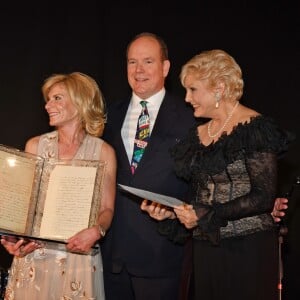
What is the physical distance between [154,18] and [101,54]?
0.48 m

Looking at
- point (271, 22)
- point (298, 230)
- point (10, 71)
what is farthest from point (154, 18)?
point (298, 230)

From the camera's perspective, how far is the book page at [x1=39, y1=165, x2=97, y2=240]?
2801 millimetres

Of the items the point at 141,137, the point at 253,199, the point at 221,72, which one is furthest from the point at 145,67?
the point at 253,199

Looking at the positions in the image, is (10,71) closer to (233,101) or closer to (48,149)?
(48,149)

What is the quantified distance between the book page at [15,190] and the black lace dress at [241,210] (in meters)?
0.82

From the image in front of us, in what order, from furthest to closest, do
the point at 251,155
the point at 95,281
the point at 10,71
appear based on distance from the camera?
1. the point at 10,71
2. the point at 95,281
3. the point at 251,155

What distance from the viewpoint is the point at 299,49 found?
4.20m

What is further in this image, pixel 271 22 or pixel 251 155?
pixel 271 22

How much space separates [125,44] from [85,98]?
126 cm

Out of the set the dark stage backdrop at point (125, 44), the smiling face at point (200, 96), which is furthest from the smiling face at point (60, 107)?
the dark stage backdrop at point (125, 44)

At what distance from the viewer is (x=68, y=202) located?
283cm

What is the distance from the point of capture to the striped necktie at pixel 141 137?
3.31 meters

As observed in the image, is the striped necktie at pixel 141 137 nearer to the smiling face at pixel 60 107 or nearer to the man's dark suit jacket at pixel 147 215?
the man's dark suit jacket at pixel 147 215

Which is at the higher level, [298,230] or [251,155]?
[251,155]
